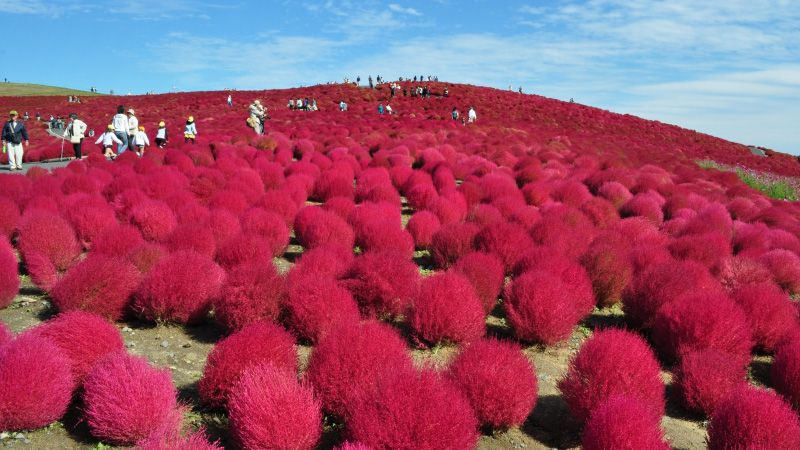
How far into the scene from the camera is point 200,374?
4137 millimetres

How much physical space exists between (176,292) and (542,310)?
3104mm

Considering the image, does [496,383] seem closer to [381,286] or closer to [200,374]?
[381,286]

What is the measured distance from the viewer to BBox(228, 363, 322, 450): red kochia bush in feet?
9.66

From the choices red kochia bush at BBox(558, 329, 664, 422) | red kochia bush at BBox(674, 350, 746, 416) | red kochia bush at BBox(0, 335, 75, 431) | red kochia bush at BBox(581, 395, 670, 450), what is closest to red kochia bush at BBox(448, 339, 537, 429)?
red kochia bush at BBox(558, 329, 664, 422)

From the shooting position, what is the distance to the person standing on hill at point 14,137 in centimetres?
1359

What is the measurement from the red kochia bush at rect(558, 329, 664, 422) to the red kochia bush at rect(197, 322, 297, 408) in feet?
6.09

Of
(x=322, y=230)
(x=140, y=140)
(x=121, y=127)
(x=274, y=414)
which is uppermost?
(x=121, y=127)

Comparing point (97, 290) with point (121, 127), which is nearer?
point (97, 290)

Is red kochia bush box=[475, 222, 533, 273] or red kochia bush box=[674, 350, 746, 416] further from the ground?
red kochia bush box=[475, 222, 533, 273]

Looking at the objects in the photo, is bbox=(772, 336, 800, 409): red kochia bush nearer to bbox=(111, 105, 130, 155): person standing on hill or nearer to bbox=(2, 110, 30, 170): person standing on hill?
bbox=(111, 105, 130, 155): person standing on hill

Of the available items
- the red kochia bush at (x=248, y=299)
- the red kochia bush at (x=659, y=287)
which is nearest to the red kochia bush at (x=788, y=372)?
the red kochia bush at (x=659, y=287)

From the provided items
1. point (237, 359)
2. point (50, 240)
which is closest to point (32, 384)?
point (237, 359)

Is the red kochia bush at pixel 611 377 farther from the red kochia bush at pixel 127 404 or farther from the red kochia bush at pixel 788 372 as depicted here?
the red kochia bush at pixel 127 404

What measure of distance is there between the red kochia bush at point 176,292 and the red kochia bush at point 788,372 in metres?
4.57
